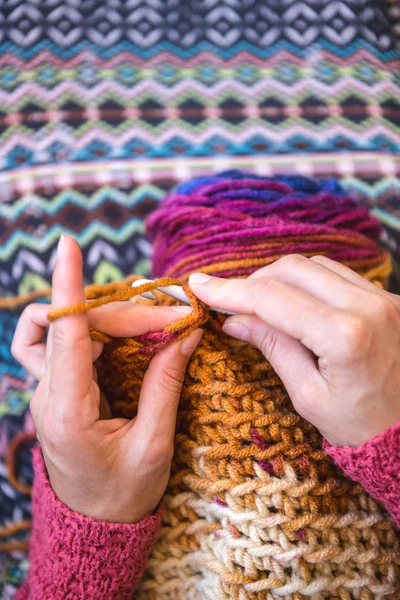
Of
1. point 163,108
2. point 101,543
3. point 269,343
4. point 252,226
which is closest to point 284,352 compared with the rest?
point 269,343

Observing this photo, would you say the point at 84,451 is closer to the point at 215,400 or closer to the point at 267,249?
the point at 215,400

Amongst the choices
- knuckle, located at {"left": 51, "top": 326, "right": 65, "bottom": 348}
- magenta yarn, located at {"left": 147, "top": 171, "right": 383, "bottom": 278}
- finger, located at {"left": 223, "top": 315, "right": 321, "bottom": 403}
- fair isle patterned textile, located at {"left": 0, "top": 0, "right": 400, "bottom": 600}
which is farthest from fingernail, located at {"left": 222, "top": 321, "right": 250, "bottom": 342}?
fair isle patterned textile, located at {"left": 0, "top": 0, "right": 400, "bottom": 600}

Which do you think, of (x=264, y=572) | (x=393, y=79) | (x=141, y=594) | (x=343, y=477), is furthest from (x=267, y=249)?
(x=393, y=79)

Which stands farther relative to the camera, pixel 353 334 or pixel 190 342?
pixel 190 342

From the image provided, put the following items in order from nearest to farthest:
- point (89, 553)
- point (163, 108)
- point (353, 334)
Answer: point (353, 334)
point (89, 553)
point (163, 108)

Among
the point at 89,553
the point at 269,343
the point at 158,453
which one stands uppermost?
the point at 269,343

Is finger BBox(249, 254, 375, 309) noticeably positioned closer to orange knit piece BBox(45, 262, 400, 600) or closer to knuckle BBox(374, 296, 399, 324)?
knuckle BBox(374, 296, 399, 324)

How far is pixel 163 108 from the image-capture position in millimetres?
1228

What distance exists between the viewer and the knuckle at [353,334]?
65cm

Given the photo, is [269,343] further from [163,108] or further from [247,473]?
[163,108]

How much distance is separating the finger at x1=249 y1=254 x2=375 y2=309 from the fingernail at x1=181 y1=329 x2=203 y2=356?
0.11 m

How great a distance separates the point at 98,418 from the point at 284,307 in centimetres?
28

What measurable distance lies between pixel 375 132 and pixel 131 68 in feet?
1.79

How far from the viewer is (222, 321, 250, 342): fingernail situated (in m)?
0.78
